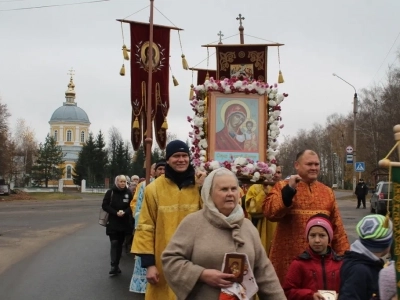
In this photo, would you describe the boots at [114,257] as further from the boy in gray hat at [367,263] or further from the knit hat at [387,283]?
the knit hat at [387,283]

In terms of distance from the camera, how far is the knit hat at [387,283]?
10.8 feet

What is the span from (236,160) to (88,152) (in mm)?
84743

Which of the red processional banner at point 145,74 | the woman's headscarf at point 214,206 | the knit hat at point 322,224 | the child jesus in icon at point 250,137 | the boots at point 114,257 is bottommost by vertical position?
the boots at point 114,257

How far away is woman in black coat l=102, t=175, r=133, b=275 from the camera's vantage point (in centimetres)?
1032

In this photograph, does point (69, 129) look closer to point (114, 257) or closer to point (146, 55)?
point (146, 55)

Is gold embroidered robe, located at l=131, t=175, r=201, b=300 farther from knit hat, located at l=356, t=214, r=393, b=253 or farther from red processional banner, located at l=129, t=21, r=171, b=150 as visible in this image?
red processional banner, located at l=129, t=21, r=171, b=150

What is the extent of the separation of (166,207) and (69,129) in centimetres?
10983

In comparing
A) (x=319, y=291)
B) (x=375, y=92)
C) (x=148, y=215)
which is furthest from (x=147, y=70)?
(x=375, y=92)

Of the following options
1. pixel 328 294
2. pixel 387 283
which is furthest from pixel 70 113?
pixel 387 283

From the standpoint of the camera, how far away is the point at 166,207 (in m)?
4.70

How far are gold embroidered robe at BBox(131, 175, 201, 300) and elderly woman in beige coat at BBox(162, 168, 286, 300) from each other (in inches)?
41.5

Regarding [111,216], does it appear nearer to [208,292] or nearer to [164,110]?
[164,110]

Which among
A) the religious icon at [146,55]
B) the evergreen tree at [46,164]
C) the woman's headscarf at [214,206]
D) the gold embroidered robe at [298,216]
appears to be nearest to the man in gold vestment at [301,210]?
the gold embroidered robe at [298,216]

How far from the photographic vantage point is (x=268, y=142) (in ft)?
20.5
